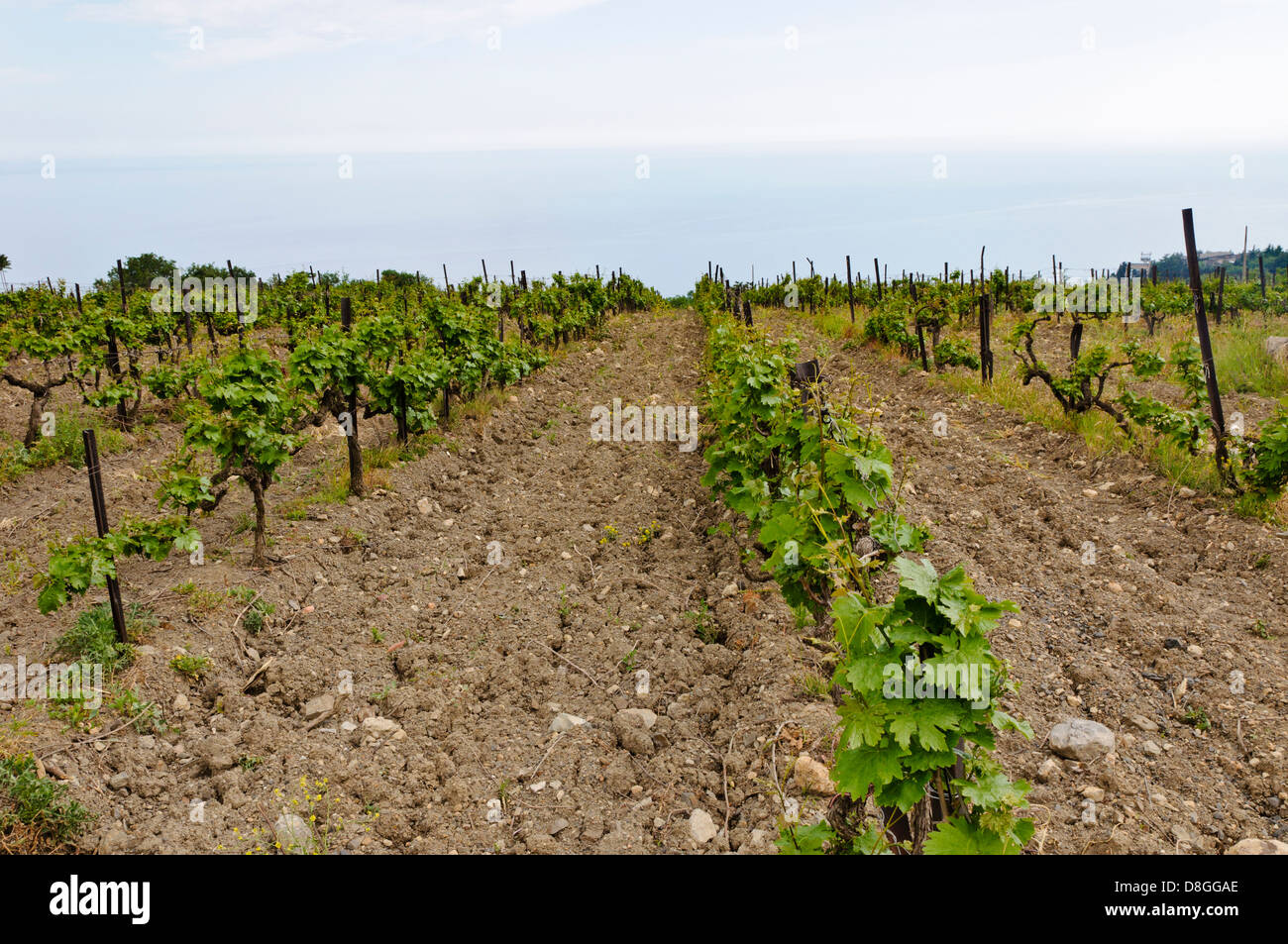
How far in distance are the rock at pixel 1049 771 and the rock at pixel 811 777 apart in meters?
1.19

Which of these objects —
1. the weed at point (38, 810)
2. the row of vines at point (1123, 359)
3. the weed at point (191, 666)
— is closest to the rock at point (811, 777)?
the weed at point (38, 810)

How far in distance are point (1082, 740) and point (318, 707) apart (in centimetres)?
473

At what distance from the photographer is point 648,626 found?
19.3 feet

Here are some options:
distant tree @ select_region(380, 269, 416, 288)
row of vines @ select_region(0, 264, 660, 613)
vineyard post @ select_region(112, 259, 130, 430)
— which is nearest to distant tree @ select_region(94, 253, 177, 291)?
distant tree @ select_region(380, 269, 416, 288)

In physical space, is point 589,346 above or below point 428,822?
above

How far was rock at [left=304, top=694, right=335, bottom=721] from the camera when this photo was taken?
191 inches

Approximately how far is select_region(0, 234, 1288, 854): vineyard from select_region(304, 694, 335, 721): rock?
2cm

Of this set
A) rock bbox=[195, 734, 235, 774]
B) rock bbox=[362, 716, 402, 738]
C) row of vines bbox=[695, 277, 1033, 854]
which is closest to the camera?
row of vines bbox=[695, 277, 1033, 854]

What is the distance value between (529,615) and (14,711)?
338cm

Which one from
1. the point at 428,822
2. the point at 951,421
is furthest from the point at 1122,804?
the point at 951,421

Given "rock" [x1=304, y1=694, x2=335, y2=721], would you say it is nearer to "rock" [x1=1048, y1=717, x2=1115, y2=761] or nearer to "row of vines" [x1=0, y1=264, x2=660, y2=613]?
"row of vines" [x1=0, y1=264, x2=660, y2=613]

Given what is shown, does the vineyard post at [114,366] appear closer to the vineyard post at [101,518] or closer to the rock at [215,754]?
the vineyard post at [101,518]

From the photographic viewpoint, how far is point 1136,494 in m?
7.81
